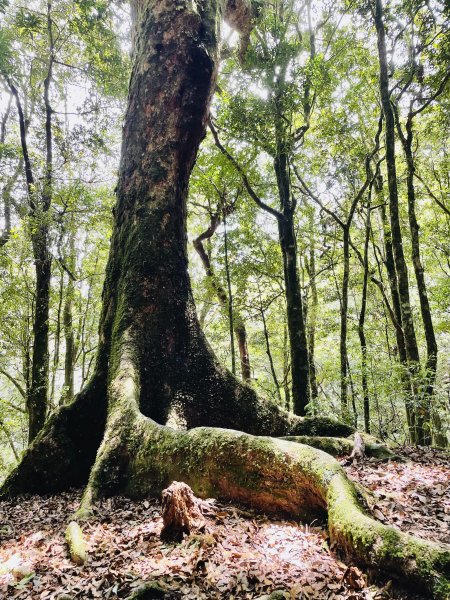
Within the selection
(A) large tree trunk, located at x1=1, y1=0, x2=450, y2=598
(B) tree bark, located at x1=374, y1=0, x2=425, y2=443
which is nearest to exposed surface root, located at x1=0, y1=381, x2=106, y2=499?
(A) large tree trunk, located at x1=1, y1=0, x2=450, y2=598

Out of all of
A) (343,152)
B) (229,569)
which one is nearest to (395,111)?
(343,152)

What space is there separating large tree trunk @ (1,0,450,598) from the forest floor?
0.21 metres

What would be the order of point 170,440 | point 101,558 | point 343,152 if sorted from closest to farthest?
1. point 101,558
2. point 170,440
3. point 343,152

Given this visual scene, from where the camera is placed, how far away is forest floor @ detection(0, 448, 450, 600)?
2225 mm

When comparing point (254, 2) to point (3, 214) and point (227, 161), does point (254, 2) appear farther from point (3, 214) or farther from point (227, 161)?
point (3, 214)

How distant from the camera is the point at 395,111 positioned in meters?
10.4

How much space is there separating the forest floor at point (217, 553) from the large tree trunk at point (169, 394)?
0.21m

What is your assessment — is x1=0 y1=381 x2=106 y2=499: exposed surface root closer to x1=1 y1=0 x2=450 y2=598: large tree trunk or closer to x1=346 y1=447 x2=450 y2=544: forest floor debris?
x1=1 y1=0 x2=450 y2=598: large tree trunk

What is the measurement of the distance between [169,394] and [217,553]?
272 cm

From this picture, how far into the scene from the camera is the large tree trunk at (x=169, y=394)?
3.02m

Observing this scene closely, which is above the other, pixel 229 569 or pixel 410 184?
pixel 410 184

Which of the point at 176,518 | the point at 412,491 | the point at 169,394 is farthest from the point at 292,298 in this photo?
the point at 176,518

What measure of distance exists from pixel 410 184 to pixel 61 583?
460 inches

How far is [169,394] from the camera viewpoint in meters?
5.18
